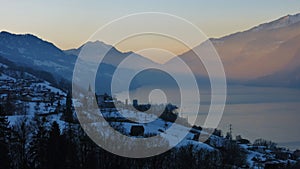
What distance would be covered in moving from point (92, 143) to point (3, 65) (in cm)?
8921

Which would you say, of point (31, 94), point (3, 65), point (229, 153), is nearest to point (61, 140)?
point (229, 153)

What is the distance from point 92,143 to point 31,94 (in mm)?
48904

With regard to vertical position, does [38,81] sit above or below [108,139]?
above

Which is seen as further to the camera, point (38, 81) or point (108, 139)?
point (38, 81)

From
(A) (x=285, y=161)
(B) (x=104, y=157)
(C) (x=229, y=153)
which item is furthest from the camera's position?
(A) (x=285, y=161)

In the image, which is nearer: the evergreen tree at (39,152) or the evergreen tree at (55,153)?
the evergreen tree at (55,153)

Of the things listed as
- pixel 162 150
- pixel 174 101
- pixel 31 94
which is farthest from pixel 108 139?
pixel 174 101

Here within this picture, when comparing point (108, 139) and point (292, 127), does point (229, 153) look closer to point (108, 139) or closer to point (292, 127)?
point (108, 139)

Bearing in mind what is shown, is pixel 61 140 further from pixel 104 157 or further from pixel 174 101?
pixel 174 101

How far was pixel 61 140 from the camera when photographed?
1808cm

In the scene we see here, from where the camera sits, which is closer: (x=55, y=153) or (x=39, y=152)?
(x=55, y=153)

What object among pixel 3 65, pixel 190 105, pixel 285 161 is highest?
pixel 3 65

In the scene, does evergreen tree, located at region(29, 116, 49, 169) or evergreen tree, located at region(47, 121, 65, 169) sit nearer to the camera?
evergreen tree, located at region(47, 121, 65, 169)

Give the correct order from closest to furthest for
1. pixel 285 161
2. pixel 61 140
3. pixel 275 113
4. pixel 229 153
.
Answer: pixel 61 140
pixel 229 153
pixel 285 161
pixel 275 113
